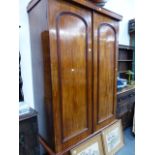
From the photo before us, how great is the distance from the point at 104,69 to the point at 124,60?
4.52 ft

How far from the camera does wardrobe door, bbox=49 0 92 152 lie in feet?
3.99

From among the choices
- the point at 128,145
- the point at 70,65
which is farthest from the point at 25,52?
the point at 128,145

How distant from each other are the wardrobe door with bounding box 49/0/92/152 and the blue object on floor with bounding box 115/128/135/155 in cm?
78

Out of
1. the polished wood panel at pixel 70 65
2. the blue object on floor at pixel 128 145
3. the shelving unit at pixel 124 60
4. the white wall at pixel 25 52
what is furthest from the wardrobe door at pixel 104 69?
the shelving unit at pixel 124 60

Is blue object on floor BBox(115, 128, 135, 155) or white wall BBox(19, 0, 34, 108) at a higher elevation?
white wall BBox(19, 0, 34, 108)

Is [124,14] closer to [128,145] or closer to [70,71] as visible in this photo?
[70,71]

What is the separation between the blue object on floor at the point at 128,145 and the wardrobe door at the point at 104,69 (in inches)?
18.9

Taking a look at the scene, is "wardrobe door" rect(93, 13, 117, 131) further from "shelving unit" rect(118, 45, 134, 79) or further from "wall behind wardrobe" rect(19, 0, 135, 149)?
"shelving unit" rect(118, 45, 134, 79)

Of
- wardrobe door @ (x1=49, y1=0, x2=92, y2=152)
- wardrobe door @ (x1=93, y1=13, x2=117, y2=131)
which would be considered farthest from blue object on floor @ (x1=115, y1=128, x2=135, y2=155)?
wardrobe door @ (x1=49, y1=0, x2=92, y2=152)

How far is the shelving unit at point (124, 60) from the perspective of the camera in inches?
114

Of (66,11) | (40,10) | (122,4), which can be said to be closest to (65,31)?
(66,11)

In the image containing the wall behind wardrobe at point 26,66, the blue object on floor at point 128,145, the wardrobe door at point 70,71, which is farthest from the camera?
the blue object on floor at point 128,145

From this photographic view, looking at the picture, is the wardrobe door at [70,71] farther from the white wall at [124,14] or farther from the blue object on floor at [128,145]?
the white wall at [124,14]
